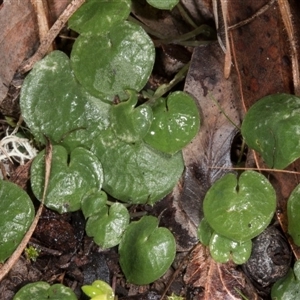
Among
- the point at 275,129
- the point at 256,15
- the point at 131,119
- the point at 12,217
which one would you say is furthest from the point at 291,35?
the point at 12,217

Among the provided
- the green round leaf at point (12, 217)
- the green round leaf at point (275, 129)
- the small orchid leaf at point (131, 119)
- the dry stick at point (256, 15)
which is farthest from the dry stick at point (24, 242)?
the dry stick at point (256, 15)

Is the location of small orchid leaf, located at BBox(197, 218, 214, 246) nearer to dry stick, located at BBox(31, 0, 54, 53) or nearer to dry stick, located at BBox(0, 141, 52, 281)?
dry stick, located at BBox(0, 141, 52, 281)

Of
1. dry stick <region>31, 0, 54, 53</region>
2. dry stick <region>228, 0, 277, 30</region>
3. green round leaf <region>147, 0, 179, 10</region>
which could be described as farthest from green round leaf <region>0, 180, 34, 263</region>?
dry stick <region>228, 0, 277, 30</region>

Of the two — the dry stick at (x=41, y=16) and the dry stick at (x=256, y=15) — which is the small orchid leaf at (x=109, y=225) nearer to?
the dry stick at (x=41, y=16)

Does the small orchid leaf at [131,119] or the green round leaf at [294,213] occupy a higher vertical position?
the small orchid leaf at [131,119]

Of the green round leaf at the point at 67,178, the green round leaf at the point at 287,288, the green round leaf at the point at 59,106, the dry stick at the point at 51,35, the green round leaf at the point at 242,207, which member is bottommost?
the green round leaf at the point at 287,288

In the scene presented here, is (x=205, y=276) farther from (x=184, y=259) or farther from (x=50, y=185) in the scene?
(x=50, y=185)

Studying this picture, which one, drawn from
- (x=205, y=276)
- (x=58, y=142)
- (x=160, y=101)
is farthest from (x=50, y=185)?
(x=205, y=276)
